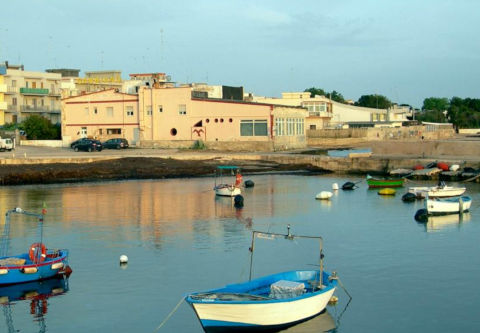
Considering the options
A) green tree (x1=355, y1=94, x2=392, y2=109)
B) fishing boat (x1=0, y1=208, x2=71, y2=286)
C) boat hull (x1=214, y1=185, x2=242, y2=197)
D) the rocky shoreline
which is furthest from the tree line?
fishing boat (x1=0, y1=208, x2=71, y2=286)

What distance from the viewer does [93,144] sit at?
73.8 metres

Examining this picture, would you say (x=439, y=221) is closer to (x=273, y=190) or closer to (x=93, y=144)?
(x=273, y=190)

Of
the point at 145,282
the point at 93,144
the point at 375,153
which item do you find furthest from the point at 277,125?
the point at 145,282

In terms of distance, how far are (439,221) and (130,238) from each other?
53.9 ft

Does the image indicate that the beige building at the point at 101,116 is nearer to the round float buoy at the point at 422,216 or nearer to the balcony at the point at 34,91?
the balcony at the point at 34,91

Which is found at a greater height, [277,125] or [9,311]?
[277,125]

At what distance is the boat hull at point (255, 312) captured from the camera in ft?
61.1

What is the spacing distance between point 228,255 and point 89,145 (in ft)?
156

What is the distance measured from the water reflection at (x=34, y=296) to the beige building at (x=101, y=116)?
5420cm

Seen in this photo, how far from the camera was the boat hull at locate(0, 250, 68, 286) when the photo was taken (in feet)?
80.2

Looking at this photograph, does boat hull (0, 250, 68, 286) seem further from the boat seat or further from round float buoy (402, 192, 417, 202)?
round float buoy (402, 192, 417, 202)

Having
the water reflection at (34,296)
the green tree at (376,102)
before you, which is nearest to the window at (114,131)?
the water reflection at (34,296)

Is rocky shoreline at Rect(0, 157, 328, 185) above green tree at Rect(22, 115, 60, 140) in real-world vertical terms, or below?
below

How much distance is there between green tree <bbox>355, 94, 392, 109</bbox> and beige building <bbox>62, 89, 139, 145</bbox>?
96548mm
